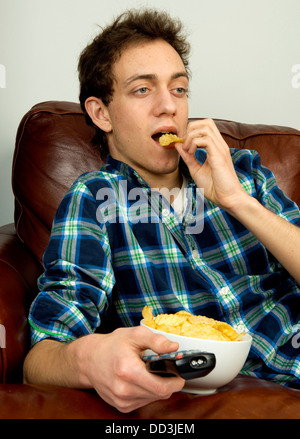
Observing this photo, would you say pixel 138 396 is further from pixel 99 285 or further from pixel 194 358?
pixel 99 285

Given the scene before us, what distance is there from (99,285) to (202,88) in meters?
1.29

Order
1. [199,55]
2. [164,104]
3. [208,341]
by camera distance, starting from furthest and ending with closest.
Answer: [199,55] < [164,104] < [208,341]

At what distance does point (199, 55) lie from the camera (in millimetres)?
2105

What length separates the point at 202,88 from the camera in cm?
213

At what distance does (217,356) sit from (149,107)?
0.74 m

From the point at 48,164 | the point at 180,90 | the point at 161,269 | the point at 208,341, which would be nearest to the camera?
the point at 208,341

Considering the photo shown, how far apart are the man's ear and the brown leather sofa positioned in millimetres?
110

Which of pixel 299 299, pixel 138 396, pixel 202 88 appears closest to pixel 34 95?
pixel 202 88

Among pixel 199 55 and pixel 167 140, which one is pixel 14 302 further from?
pixel 199 55

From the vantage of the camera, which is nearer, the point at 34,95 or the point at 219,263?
the point at 219,263

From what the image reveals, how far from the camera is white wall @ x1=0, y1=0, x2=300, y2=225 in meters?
1.97

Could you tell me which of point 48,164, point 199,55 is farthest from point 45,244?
point 199,55

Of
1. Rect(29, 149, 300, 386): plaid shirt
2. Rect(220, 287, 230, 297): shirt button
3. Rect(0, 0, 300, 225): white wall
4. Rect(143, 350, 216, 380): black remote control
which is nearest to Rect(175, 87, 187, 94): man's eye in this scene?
Rect(29, 149, 300, 386): plaid shirt

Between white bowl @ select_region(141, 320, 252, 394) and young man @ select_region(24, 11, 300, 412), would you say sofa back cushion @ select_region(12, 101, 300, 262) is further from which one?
white bowl @ select_region(141, 320, 252, 394)
